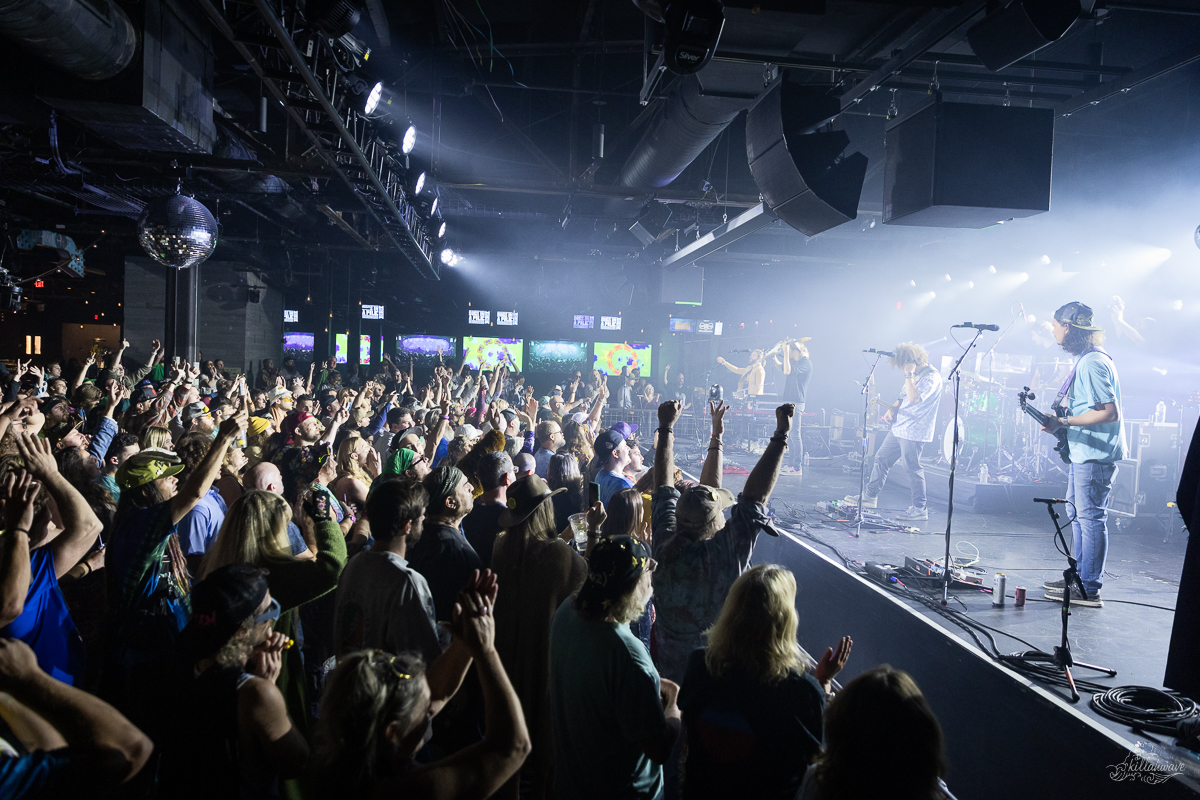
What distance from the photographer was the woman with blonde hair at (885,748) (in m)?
1.27

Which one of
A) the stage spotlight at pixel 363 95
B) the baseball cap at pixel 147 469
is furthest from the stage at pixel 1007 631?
the stage spotlight at pixel 363 95

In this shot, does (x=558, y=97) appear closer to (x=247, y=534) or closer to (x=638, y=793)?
(x=247, y=534)

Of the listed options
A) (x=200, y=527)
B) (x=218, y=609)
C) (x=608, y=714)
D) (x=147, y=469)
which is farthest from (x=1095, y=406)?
(x=147, y=469)

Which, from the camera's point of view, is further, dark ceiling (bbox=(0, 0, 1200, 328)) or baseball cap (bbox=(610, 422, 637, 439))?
baseball cap (bbox=(610, 422, 637, 439))

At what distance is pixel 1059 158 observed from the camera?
731cm

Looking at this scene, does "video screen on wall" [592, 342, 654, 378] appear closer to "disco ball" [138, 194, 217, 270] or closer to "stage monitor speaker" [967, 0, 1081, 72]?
"disco ball" [138, 194, 217, 270]

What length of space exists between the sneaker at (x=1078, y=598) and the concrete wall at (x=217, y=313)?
14873mm

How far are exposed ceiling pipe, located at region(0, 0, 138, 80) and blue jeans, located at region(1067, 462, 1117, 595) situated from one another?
269 inches

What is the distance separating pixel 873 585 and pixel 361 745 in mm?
3746

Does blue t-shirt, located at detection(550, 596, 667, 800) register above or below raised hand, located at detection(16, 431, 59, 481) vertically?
below

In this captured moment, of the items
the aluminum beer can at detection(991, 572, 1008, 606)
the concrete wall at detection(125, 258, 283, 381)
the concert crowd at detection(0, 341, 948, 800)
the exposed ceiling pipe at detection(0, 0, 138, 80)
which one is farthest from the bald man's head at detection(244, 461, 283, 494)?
the concrete wall at detection(125, 258, 283, 381)

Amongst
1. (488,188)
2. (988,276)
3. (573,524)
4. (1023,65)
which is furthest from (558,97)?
(988,276)

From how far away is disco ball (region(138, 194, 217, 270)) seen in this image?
5.28 metres

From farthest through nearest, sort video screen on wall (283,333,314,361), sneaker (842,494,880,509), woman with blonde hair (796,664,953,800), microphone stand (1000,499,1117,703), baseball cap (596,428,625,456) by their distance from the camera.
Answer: video screen on wall (283,333,314,361)
sneaker (842,494,880,509)
baseball cap (596,428,625,456)
microphone stand (1000,499,1117,703)
woman with blonde hair (796,664,953,800)
